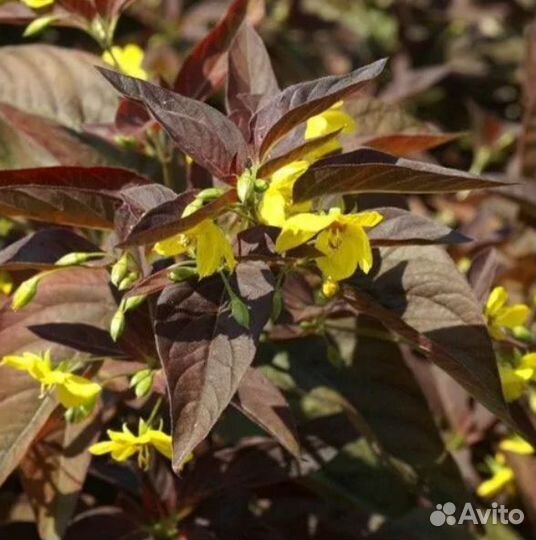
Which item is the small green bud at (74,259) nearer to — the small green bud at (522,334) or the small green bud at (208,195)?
the small green bud at (208,195)

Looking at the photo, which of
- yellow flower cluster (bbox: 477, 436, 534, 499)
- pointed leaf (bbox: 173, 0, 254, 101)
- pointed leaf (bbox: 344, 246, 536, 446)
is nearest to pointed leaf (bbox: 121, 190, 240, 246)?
pointed leaf (bbox: 344, 246, 536, 446)

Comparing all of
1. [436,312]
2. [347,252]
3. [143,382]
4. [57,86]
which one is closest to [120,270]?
[143,382]

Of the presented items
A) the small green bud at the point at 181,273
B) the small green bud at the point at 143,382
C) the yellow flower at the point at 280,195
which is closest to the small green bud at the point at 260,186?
the yellow flower at the point at 280,195

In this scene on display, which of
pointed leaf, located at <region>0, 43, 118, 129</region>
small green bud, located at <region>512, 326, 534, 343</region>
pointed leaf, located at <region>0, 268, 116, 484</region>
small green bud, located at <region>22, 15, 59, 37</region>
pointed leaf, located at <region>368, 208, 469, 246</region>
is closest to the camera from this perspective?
pointed leaf, located at <region>368, 208, 469, 246</region>

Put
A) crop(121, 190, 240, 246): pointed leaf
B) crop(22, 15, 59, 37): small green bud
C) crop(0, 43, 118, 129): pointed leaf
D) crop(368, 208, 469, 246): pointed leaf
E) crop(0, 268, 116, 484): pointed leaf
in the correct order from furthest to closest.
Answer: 1. crop(0, 43, 118, 129): pointed leaf
2. crop(22, 15, 59, 37): small green bud
3. crop(0, 268, 116, 484): pointed leaf
4. crop(368, 208, 469, 246): pointed leaf
5. crop(121, 190, 240, 246): pointed leaf

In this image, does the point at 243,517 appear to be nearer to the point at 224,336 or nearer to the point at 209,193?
the point at 224,336

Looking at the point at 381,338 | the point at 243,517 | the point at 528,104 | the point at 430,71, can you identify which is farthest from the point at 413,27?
the point at 243,517

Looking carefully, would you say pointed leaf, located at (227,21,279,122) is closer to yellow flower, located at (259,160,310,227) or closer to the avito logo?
yellow flower, located at (259,160,310,227)
